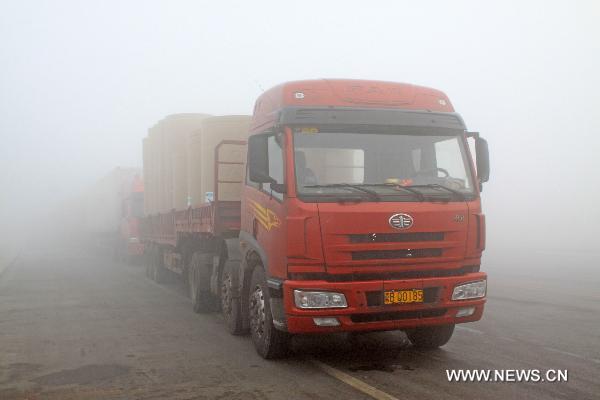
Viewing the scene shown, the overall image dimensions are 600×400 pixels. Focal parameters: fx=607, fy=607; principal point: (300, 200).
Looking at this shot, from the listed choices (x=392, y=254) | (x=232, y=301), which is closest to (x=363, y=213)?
(x=392, y=254)

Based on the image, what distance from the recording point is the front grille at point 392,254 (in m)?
5.96

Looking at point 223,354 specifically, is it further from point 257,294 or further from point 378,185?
point 378,185

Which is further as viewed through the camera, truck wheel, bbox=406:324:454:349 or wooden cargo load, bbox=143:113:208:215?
wooden cargo load, bbox=143:113:208:215

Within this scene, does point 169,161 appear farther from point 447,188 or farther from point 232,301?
point 447,188

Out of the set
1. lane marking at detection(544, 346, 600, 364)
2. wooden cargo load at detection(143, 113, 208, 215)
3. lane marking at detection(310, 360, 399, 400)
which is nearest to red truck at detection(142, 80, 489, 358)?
lane marking at detection(310, 360, 399, 400)

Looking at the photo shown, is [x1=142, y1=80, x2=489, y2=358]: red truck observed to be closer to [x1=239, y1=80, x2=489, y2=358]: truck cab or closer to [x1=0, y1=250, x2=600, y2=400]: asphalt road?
[x1=239, y1=80, x2=489, y2=358]: truck cab

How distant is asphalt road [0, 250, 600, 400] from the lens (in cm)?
550

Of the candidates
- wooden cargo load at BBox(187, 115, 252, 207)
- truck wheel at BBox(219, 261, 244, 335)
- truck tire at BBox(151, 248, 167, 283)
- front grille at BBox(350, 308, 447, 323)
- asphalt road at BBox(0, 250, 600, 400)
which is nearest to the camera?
asphalt road at BBox(0, 250, 600, 400)

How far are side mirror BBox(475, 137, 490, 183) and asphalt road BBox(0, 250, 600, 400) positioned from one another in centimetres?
202

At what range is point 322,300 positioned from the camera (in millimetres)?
5914

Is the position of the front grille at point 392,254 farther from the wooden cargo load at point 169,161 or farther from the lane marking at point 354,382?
the wooden cargo load at point 169,161

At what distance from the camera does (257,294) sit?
7.04m

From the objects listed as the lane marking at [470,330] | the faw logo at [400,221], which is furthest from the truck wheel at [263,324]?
the lane marking at [470,330]

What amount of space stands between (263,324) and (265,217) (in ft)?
4.01
